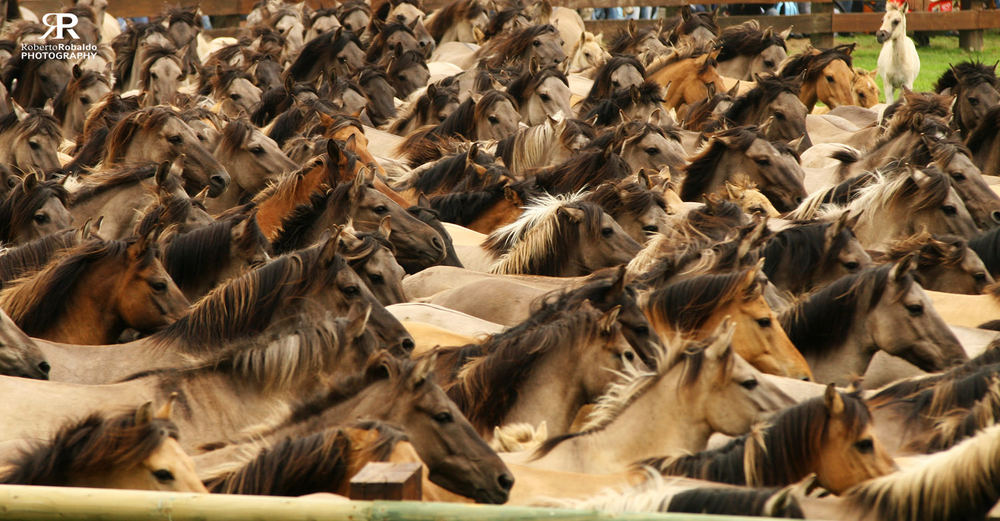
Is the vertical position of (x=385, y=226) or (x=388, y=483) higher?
(x=388, y=483)

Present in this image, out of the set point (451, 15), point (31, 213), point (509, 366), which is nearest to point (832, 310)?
point (509, 366)

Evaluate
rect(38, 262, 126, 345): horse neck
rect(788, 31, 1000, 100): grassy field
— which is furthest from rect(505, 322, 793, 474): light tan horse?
rect(788, 31, 1000, 100): grassy field

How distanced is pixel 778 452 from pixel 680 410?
551mm

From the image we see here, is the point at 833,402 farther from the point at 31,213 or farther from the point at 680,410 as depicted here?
the point at 31,213

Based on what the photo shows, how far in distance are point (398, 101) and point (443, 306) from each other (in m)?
6.63

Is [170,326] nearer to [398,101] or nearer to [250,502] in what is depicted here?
[250,502]

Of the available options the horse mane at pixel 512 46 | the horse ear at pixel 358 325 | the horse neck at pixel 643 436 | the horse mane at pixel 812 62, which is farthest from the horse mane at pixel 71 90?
the horse neck at pixel 643 436

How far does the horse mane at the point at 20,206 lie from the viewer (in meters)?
6.47

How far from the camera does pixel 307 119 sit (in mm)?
9461

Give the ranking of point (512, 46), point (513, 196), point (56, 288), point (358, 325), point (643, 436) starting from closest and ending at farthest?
point (643, 436) < point (358, 325) < point (56, 288) < point (513, 196) < point (512, 46)

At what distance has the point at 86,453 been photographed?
3275 millimetres

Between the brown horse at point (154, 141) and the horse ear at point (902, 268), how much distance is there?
3918 millimetres

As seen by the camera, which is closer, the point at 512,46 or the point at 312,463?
the point at 312,463

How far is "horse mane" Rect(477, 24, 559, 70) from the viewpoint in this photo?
45.1ft
